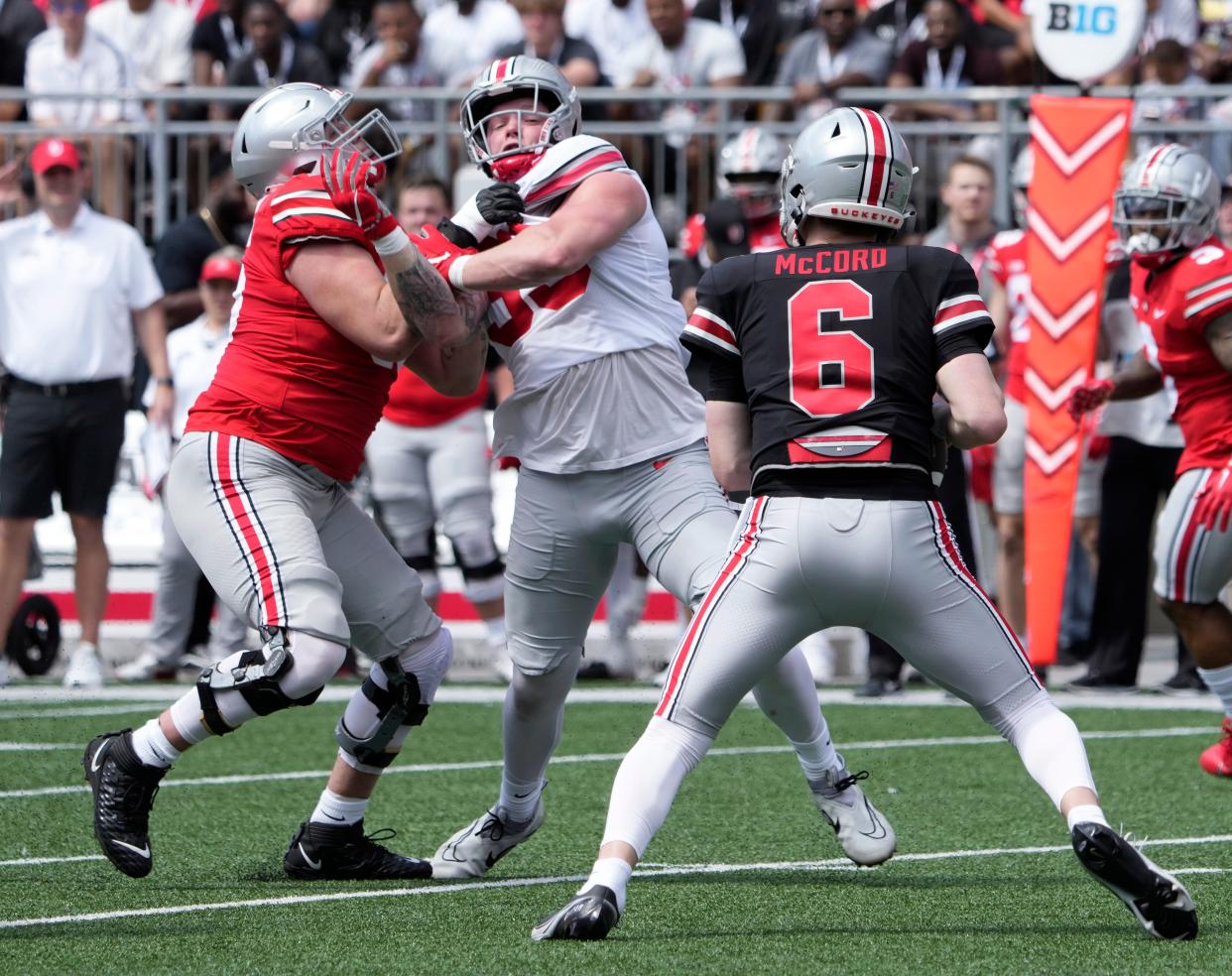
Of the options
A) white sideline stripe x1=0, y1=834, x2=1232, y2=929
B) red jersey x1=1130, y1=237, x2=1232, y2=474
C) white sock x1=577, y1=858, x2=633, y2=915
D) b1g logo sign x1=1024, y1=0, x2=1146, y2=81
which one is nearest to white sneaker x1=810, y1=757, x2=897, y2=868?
white sideline stripe x1=0, y1=834, x2=1232, y2=929

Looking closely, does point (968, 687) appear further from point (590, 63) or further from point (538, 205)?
point (590, 63)

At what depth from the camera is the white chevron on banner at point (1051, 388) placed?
31.6 ft

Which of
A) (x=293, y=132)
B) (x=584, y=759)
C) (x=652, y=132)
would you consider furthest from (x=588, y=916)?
(x=652, y=132)

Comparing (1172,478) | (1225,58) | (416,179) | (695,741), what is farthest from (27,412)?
(1225,58)

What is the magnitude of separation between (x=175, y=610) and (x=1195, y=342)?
516 centimetres

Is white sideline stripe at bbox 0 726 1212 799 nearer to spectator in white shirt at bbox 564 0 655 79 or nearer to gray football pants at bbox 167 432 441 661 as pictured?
gray football pants at bbox 167 432 441 661

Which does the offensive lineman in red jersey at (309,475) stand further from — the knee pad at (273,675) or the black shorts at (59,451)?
the black shorts at (59,451)

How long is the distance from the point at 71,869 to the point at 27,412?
14.9 ft

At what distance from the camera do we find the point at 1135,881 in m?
4.14

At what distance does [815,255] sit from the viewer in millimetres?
4461

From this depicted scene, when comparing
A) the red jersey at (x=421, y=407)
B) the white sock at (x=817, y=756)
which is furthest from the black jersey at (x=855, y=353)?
the red jersey at (x=421, y=407)

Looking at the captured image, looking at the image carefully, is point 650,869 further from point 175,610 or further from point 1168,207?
point 175,610

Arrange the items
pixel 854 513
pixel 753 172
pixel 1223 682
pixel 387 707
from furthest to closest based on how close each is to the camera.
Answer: pixel 753 172 → pixel 1223 682 → pixel 387 707 → pixel 854 513

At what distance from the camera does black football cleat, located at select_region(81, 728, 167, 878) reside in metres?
4.93
